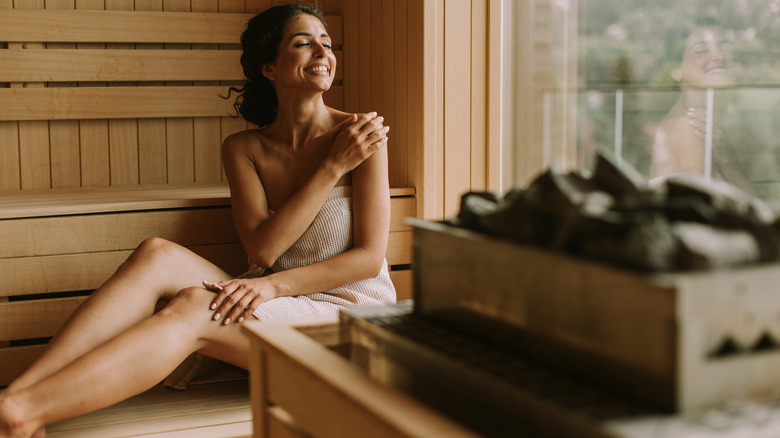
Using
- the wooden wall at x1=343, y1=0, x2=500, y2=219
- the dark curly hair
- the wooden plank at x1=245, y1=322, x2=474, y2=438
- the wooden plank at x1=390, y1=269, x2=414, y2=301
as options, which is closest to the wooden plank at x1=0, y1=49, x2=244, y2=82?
the dark curly hair

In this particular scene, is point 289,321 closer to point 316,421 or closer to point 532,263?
point 316,421

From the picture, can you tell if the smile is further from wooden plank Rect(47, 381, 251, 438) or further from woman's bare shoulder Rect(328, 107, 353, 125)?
wooden plank Rect(47, 381, 251, 438)

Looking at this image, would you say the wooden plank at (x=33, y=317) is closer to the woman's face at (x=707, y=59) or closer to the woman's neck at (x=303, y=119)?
the woman's neck at (x=303, y=119)

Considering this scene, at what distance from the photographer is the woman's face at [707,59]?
372cm

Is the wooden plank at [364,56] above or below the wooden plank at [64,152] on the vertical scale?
above

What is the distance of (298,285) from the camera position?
2.27 metres

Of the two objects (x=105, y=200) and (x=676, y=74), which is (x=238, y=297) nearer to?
(x=105, y=200)

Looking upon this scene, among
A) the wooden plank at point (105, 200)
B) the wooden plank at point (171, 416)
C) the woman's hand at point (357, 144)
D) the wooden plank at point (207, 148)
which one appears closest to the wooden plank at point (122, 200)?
the wooden plank at point (105, 200)

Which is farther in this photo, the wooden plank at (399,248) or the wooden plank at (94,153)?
the wooden plank at (94,153)

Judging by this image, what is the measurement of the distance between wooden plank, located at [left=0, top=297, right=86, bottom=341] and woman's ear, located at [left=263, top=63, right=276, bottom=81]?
890mm

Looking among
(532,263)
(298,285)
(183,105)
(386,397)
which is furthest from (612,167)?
(183,105)

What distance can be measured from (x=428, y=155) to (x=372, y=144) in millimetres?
481

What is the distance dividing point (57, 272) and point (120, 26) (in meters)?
1.10

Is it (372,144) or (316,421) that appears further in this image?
(372,144)
